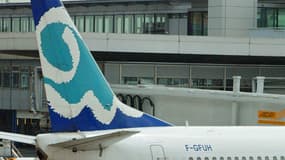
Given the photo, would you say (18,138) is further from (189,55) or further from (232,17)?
(232,17)

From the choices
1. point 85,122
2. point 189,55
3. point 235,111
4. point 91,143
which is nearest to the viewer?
point 91,143

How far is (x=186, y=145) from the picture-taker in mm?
16391

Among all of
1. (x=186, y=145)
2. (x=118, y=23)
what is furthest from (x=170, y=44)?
(x=118, y=23)

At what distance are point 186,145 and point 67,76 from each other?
320cm

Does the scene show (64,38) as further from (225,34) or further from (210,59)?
(225,34)

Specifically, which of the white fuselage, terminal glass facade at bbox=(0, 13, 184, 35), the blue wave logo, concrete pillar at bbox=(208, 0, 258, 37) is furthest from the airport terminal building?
the blue wave logo

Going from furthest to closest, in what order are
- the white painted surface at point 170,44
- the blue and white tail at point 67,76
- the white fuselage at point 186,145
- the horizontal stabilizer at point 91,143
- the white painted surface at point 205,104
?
1. the white painted surface at point 170,44
2. the white painted surface at point 205,104
3. the blue and white tail at point 67,76
4. the white fuselage at point 186,145
5. the horizontal stabilizer at point 91,143

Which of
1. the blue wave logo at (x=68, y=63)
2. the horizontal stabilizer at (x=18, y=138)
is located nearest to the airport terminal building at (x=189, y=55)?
the blue wave logo at (x=68, y=63)

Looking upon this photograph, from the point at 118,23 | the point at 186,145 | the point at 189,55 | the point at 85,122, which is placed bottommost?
the point at 186,145

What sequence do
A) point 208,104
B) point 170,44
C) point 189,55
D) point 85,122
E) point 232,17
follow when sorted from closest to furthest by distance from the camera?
point 85,122 → point 208,104 → point 170,44 → point 189,55 → point 232,17

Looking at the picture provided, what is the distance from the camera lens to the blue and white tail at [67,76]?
16125mm

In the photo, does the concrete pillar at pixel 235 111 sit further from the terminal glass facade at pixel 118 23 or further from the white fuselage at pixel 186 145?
the terminal glass facade at pixel 118 23

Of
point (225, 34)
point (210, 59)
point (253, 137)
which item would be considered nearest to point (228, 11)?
point (225, 34)

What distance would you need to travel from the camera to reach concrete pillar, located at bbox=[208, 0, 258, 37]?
46.4 m
